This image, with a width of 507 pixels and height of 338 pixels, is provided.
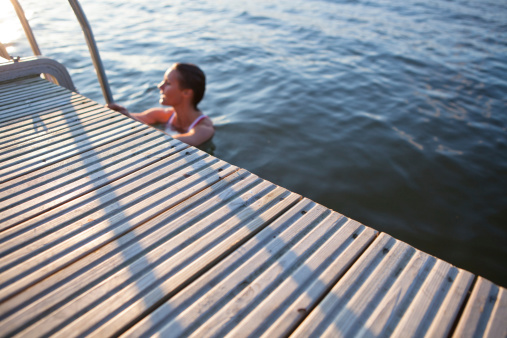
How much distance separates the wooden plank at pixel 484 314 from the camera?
3.91 ft

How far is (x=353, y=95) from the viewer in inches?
226

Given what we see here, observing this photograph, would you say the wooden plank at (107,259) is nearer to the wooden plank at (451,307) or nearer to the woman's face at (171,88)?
the wooden plank at (451,307)

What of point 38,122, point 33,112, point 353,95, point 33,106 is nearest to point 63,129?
point 38,122

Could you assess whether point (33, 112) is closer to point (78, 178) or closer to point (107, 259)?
point (78, 178)

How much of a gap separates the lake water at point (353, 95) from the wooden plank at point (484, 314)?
65.4 inches

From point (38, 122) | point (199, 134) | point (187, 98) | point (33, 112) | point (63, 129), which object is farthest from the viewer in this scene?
point (187, 98)

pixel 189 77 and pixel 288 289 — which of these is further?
pixel 189 77

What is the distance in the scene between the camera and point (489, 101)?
218 inches

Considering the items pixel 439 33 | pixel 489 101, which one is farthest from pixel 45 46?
pixel 439 33

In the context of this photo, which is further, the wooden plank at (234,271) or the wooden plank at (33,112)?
the wooden plank at (33,112)

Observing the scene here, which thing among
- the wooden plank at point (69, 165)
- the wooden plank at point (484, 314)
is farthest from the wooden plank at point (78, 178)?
the wooden plank at point (484, 314)

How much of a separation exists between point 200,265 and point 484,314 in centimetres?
111

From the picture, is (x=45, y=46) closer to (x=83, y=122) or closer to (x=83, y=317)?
(x=83, y=122)

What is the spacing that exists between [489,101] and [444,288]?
5486 millimetres
